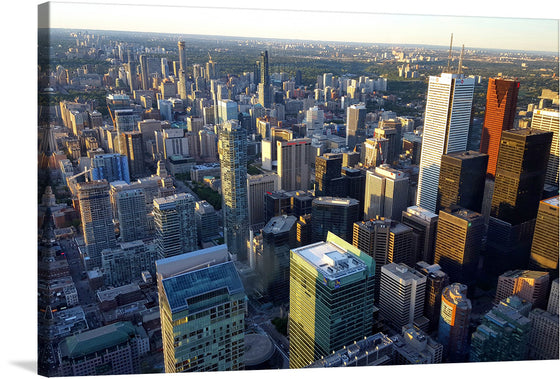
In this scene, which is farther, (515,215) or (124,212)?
(124,212)

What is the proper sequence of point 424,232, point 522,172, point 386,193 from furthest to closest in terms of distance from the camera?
point 386,193, point 424,232, point 522,172

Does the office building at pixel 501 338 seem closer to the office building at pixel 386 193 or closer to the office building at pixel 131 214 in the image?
the office building at pixel 386 193

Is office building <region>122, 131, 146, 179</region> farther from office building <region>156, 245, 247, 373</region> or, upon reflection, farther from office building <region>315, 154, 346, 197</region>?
office building <region>156, 245, 247, 373</region>

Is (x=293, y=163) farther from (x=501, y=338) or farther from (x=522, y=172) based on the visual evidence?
(x=501, y=338)

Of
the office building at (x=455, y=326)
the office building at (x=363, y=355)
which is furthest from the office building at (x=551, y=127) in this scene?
the office building at (x=363, y=355)

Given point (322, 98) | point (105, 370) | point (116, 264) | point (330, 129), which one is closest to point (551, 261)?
point (105, 370)

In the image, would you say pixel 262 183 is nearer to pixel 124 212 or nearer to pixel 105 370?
pixel 124 212

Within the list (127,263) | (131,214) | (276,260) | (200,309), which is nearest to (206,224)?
(131,214)
